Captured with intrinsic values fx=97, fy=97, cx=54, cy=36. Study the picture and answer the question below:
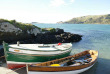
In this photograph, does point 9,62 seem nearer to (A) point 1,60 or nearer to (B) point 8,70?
(B) point 8,70

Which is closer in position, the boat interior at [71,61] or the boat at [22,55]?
the boat interior at [71,61]

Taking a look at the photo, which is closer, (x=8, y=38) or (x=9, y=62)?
(x=9, y=62)

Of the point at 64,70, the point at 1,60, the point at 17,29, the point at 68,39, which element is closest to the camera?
the point at 64,70

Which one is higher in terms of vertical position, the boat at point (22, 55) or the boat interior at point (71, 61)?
the boat at point (22, 55)

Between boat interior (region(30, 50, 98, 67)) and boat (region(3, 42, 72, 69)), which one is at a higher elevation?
boat (region(3, 42, 72, 69))

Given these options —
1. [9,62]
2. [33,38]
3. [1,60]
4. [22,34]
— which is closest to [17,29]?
[22,34]

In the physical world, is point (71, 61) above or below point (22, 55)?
below

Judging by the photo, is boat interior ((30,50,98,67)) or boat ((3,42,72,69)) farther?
boat ((3,42,72,69))

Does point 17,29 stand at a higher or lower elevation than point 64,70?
higher

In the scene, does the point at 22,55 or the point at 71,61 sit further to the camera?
the point at 71,61

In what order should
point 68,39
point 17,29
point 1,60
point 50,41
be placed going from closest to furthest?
point 1,60 < point 17,29 < point 50,41 < point 68,39

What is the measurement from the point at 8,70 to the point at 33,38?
17.5 m

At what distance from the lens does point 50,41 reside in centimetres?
3106

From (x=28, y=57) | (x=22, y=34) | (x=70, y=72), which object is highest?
(x=22, y=34)
